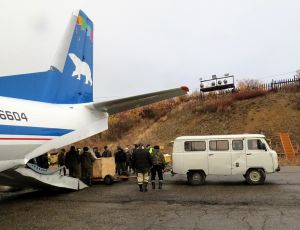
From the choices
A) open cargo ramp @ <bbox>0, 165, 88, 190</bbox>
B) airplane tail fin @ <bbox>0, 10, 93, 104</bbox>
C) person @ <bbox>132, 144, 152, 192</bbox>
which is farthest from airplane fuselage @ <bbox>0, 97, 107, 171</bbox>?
person @ <bbox>132, 144, 152, 192</bbox>

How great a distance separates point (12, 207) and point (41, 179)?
1.30m

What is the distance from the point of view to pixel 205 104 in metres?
36.0

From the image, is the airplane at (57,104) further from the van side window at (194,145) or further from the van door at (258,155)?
the van door at (258,155)

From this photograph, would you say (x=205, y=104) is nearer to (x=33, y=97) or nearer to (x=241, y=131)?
(x=241, y=131)

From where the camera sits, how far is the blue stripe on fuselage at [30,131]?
910cm

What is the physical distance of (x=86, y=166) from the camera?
15.7m

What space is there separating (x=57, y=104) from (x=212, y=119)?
23.6 m

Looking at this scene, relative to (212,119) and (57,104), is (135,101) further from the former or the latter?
(212,119)

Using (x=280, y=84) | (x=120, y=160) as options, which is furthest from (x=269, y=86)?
(x=120, y=160)

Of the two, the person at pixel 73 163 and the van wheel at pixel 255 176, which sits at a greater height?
the person at pixel 73 163

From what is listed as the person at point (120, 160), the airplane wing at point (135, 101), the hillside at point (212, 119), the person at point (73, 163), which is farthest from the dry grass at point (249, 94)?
the airplane wing at point (135, 101)

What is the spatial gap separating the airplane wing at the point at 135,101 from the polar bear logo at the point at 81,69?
1.30 metres

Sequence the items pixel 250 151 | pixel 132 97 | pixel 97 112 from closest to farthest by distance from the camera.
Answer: pixel 132 97
pixel 97 112
pixel 250 151

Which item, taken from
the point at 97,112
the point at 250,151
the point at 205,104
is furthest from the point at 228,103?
the point at 97,112
